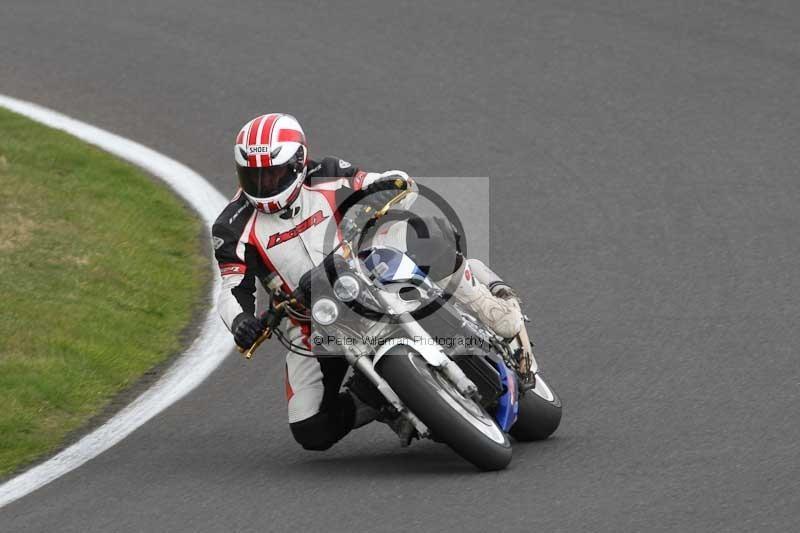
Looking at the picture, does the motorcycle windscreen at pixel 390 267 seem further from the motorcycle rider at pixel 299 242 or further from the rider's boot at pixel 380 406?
the rider's boot at pixel 380 406

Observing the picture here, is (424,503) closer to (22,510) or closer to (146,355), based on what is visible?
(22,510)

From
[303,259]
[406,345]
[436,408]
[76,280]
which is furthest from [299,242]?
[76,280]

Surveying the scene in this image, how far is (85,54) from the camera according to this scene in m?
14.1

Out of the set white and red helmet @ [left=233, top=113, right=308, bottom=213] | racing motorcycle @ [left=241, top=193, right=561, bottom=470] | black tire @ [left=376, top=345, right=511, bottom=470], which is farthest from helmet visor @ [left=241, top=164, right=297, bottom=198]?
black tire @ [left=376, top=345, right=511, bottom=470]

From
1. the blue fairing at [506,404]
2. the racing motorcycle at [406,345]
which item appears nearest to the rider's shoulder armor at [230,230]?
the racing motorcycle at [406,345]

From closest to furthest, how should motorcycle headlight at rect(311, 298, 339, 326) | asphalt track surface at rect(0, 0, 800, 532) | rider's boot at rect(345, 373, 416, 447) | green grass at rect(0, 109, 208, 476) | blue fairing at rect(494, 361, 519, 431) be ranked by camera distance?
asphalt track surface at rect(0, 0, 800, 532) < motorcycle headlight at rect(311, 298, 339, 326) < rider's boot at rect(345, 373, 416, 447) < blue fairing at rect(494, 361, 519, 431) < green grass at rect(0, 109, 208, 476)

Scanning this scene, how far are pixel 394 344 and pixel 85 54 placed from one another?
27.8 ft

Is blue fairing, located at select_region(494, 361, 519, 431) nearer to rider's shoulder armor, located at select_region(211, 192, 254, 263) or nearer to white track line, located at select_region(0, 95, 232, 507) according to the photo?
rider's shoulder armor, located at select_region(211, 192, 254, 263)

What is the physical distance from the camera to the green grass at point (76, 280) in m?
8.05

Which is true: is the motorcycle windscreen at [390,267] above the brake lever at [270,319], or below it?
above

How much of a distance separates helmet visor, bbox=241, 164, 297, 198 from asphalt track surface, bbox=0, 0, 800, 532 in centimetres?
134

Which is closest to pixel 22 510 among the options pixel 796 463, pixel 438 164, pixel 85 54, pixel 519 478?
pixel 519 478

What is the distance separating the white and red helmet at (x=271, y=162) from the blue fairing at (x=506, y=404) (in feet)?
4.30

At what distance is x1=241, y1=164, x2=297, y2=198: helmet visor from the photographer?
6.86m
